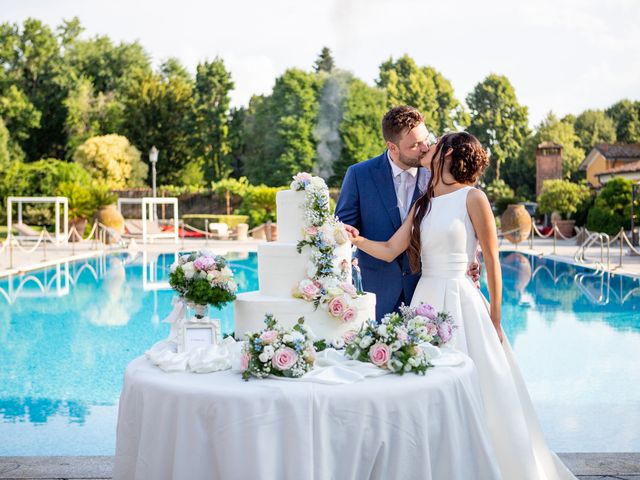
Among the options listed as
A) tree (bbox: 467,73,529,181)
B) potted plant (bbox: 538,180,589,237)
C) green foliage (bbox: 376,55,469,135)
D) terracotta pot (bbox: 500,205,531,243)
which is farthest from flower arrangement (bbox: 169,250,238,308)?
tree (bbox: 467,73,529,181)

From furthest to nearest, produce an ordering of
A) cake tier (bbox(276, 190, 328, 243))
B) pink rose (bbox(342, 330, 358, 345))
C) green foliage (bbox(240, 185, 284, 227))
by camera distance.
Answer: green foliage (bbox(240, 185, 284, 227)) < cake tier (bbox(276, 190, 328, 243)) < pink rose (bbox(342, 330, 358, 345))

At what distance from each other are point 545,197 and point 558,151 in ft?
50.0

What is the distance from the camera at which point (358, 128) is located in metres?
50.0

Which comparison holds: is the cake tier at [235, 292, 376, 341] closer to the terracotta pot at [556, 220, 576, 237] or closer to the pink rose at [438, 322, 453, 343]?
the pink rose at [438, 322, 453, 343]

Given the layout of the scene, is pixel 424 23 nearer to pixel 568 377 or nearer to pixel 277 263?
pixel 568 377

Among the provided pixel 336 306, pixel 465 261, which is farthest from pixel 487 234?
pixel 336 306

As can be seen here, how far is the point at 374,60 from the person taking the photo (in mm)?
57625

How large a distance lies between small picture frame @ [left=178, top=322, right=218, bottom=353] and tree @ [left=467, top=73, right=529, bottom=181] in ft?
195

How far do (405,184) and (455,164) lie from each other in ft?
2.40

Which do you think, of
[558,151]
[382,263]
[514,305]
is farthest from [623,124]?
[382,263]

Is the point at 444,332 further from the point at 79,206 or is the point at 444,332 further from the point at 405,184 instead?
the point at 79,206

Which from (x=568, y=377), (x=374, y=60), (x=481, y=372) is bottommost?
(x=568, y=377)

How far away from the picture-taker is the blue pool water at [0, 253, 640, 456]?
6.51 metres

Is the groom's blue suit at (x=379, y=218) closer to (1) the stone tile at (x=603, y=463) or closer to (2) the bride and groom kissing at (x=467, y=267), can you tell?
(2) the bride and groom kissing at (x=467, y=267)
